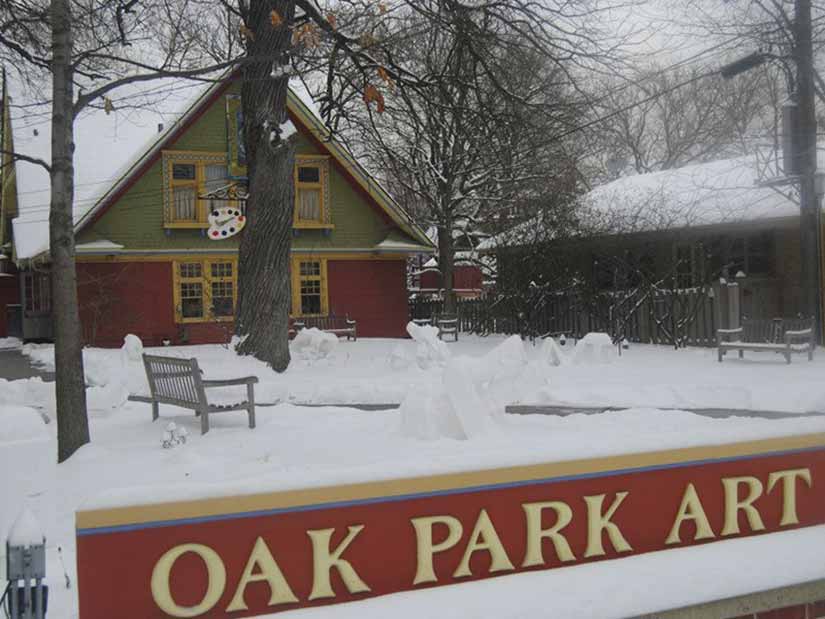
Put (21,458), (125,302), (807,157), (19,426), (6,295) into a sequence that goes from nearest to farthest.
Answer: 1. (21,458)
2. (19,426)
3. (807,157)
4. (125,302)
5. (6,295)

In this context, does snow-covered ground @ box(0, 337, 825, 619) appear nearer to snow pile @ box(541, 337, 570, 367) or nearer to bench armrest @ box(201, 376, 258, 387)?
snow pile @ box(541, 337, 570, 367)

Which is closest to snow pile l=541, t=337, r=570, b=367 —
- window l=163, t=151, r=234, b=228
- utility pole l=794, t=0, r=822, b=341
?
utility pole l=794, t=0, r=822, b=341

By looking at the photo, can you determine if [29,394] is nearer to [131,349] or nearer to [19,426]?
[131,349]

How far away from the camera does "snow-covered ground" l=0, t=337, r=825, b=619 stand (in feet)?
11.2

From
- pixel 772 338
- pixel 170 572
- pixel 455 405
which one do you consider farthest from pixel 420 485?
pixel 772 338

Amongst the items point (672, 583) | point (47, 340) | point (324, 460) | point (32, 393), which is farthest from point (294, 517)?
point (47, 340)

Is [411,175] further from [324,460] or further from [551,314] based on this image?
[324,460]

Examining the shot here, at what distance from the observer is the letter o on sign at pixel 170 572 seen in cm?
311

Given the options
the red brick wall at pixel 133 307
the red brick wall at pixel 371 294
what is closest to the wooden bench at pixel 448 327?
the red brick wall at pixel 371 294

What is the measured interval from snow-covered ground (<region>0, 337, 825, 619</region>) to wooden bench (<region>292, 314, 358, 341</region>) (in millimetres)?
3105

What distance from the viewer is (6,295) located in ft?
104

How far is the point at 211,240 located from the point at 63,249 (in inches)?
684

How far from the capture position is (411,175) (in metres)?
31.0

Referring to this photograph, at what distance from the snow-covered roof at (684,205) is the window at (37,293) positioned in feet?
44.8
